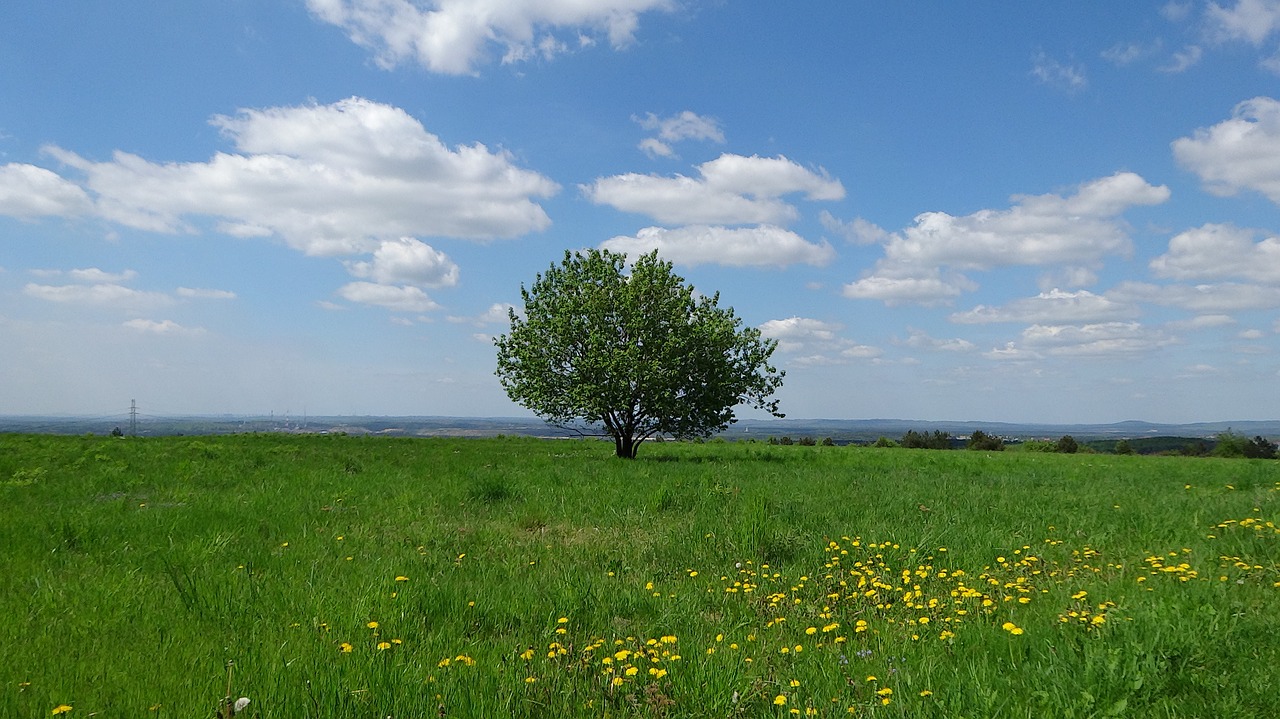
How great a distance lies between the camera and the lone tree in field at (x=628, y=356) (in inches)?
1114

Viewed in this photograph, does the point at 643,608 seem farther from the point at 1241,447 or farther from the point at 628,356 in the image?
the point at 1241,447

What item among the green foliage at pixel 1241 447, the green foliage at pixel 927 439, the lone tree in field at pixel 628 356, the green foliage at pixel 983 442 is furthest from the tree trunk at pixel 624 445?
the green foliage at pixel 927 439

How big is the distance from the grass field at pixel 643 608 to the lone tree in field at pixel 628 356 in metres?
16.6

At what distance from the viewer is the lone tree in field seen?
28.3 m

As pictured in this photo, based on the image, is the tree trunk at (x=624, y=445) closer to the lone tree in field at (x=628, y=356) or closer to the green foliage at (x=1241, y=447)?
the lone tree in field at (x=628, y=356)

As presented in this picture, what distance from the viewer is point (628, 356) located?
27.4 m

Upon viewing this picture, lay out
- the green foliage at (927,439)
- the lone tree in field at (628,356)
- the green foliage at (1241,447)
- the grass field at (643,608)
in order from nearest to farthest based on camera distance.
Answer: the grass field at (643,608) → the lone tree in field at (628,356) → the green foliage at (1241,447) → the green foliage at (927,439)

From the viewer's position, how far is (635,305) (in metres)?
29.3

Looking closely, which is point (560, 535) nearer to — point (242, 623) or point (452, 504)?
point (452, 504)

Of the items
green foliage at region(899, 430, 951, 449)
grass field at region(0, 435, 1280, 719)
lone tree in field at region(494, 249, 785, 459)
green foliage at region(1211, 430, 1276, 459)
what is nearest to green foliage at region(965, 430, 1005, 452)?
green foliage at region(899, 430, 951, 449)

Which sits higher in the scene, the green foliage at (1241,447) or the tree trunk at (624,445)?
the tree trunk at (624,445)

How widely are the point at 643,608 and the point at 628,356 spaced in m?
21.5

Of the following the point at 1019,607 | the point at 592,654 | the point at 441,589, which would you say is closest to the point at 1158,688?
the point at 1019,607

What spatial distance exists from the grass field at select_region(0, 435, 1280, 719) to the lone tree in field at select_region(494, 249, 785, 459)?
54.4ft
